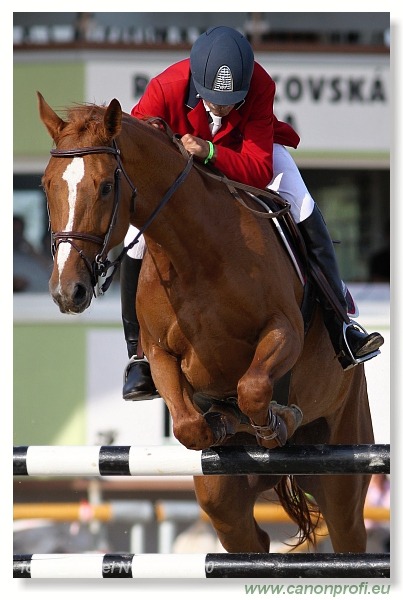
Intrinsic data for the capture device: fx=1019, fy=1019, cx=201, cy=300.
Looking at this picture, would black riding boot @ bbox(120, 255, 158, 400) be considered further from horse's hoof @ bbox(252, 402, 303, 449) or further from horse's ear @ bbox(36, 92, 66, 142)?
horse's ear @ bbox(36, 92, 66, 142)

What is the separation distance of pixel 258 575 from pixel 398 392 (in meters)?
0.81

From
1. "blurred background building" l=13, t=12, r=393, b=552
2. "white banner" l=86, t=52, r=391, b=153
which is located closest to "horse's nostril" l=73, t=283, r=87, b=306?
"blurred background building" l=13, t=12, r=393, b=552

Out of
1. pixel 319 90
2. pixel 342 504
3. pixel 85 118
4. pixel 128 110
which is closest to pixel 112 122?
pixel 85 118

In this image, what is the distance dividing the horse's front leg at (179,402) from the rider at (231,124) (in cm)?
39

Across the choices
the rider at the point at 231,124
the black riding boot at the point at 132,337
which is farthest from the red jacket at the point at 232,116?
the black riding boot at the point at 132,337

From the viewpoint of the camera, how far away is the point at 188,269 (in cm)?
351

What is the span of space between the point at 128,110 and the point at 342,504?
555 cm

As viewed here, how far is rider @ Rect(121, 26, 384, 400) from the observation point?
3.49 m

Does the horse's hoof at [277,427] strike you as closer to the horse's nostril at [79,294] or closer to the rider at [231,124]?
the rider at [231,124]

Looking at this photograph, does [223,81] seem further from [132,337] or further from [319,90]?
[319,90]

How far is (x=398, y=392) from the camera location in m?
3.65

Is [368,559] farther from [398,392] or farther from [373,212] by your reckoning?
[373,212]
